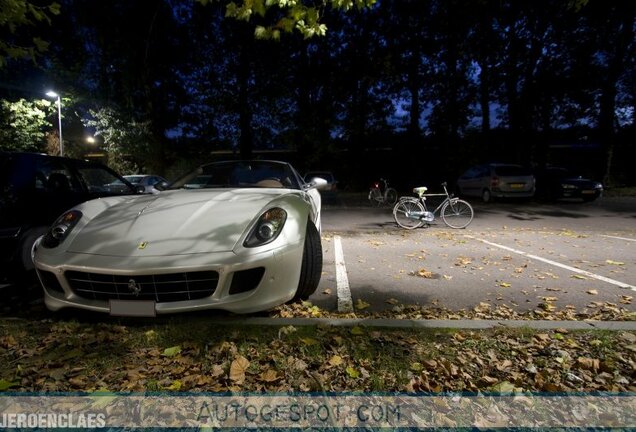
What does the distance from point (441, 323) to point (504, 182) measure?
1268 cm

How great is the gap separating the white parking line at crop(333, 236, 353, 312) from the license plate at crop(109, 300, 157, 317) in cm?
156

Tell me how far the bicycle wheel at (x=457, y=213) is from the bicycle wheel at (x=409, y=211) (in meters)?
0.63

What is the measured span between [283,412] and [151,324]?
1.42 m

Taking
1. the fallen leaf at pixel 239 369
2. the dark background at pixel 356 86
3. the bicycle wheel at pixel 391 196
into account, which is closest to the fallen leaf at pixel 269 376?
the fallen leaf at pixel 239 369

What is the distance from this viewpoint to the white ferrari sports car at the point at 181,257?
226 centimetres

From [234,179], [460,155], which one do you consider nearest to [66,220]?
[234,179]

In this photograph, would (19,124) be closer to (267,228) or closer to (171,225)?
(171,225)

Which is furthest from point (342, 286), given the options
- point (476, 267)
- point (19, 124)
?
point (19, 124)

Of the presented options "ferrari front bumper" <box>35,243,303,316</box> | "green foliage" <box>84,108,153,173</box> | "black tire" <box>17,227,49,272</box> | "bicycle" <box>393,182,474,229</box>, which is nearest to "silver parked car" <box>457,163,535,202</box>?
"bicycle" <box>393,182,474,229</box>

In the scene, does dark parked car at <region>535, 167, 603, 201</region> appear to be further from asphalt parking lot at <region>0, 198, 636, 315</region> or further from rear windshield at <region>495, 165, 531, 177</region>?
asphalt parking lot at <region>0, 198, 636, 315</region>

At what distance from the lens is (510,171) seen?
13.7 m

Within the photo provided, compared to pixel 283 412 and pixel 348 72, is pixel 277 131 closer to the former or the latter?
pixel 348 72

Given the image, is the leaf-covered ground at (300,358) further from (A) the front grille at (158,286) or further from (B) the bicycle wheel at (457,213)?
(B) the bicycle wheel at (457,213)

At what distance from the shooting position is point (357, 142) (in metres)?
22.3
